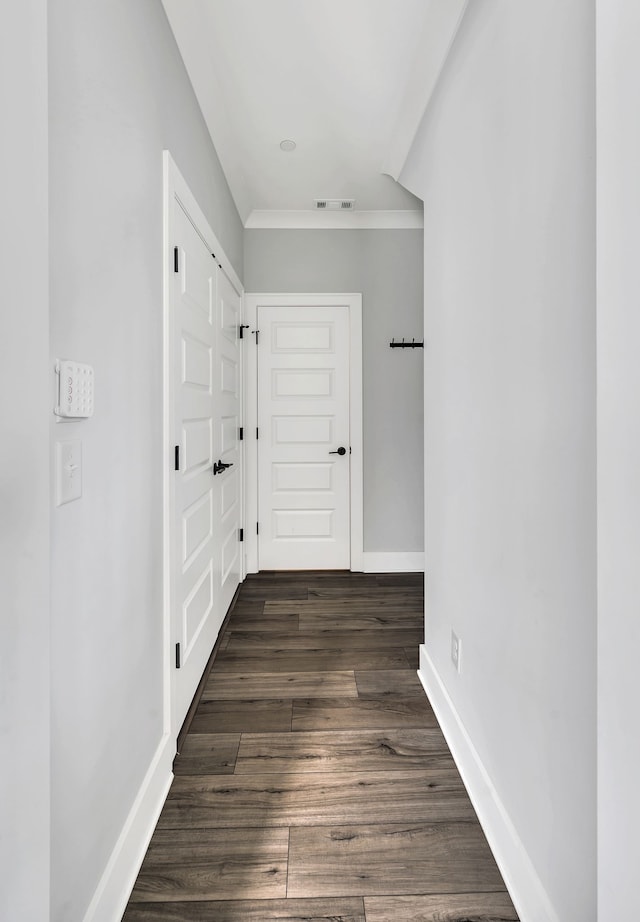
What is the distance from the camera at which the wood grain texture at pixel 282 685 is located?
82.7 inches

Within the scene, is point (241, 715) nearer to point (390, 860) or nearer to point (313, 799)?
point (313, 799)

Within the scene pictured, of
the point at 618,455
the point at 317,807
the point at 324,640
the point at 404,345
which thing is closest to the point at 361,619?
the point at 324,640

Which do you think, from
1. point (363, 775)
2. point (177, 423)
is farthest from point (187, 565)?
point (363, 775)

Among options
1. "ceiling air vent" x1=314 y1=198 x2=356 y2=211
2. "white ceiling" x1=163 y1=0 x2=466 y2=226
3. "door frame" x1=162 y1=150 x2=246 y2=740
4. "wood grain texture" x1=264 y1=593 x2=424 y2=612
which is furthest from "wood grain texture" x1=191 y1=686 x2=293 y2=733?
"ceiling air vent" x1=314 y1=198 x2=356 y2=211

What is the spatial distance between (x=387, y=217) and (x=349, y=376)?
3.78 feet

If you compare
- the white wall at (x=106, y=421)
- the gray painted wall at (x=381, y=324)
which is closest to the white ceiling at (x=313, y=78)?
the white wall at (x=106, y=421)

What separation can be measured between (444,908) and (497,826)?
0.24 m

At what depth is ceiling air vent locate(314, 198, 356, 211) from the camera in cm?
329

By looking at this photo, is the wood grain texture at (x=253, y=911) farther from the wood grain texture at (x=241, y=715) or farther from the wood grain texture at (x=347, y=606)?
the wood grain texture at (x=347, y=606)

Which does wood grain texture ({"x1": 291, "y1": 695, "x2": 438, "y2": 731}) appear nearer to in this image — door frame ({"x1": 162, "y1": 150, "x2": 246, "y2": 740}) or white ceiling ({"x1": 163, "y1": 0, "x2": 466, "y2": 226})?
door frame ({"x1": 162, "y1": 150, "x2": 246, "y2": 740})

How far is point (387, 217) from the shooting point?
11.6 ft

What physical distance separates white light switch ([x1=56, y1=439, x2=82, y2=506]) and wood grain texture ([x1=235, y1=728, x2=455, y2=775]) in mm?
1193

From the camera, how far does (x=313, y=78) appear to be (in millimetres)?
2131

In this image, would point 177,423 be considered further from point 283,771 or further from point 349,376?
point 349,376
